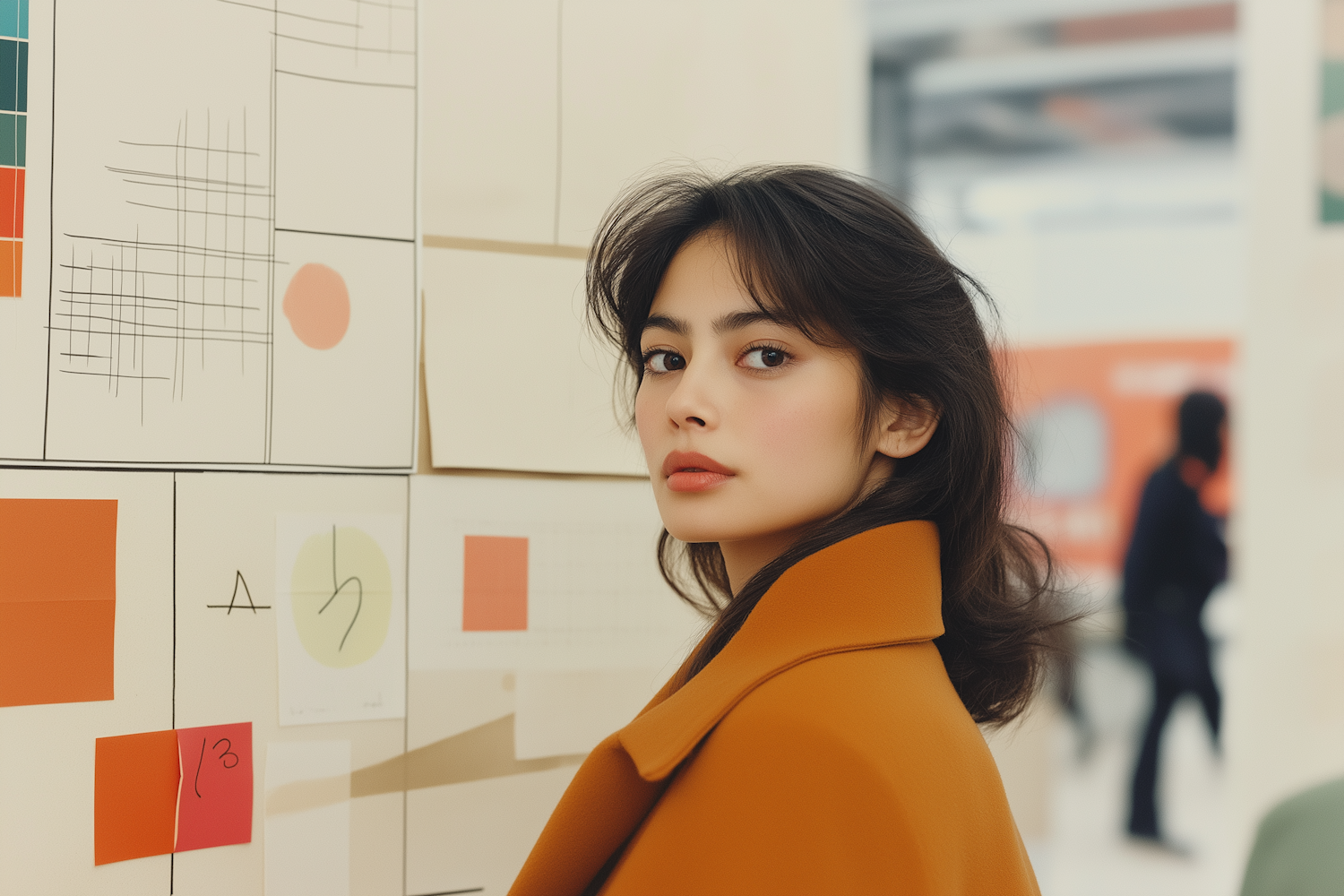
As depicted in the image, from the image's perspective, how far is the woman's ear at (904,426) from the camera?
106 cm

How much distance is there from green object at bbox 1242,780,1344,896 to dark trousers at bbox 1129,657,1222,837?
280 cm

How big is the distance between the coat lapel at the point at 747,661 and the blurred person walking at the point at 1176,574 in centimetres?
327

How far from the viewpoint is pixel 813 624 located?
36.6 inches

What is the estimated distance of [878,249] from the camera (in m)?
1.03

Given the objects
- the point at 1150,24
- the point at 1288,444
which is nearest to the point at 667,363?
the point at 1288,444

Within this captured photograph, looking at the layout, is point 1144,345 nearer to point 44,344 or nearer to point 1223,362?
point 1223,362

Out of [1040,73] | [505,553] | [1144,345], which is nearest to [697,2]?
Result: [505,553]

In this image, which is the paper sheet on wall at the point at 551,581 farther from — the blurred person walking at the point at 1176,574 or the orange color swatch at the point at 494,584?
the blurred person walking at the point at 1176,574

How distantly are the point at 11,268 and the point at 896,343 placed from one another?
803 mm

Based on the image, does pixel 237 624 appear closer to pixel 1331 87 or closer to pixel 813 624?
pixel 813 624

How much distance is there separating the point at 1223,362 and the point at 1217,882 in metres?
2.65

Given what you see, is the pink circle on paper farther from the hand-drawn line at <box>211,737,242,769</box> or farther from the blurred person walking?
the blurred person walking

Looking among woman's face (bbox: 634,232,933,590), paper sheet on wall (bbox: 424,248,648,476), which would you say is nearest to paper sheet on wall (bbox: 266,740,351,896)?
paper sheet on wall (bbox: 424,248,648,476)

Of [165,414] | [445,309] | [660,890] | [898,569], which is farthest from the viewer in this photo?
[445,309]
